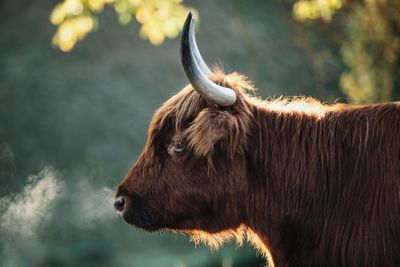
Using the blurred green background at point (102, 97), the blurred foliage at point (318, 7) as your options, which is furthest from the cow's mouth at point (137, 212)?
the blurred green background at point (102, 97)

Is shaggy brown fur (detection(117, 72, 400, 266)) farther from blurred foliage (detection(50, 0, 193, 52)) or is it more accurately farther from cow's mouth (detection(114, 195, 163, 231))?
blurred foliage (detection(50, 0, 193, 52))

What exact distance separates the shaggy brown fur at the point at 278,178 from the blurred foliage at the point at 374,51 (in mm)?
3626

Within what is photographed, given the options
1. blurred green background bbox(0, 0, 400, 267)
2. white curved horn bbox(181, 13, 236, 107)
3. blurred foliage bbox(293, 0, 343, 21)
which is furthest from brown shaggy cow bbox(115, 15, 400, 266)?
blurred green background bbox(0, 0, 400, 267)

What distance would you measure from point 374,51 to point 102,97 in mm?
3557

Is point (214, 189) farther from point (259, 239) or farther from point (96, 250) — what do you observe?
point (96, 250)

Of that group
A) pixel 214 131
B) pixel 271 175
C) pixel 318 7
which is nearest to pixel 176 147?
pixel 214 131

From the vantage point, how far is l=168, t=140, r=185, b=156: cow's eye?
4.68 metres

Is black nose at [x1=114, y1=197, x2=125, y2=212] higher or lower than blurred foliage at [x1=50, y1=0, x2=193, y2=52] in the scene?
lower

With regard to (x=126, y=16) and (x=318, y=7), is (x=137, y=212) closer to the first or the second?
(x=126, y=16)

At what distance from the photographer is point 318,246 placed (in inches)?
171

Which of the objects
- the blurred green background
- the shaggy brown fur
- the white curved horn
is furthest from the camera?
Answer: the blurred green background

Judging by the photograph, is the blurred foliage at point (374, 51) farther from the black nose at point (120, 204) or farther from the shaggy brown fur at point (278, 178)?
the black nose at point (120, 204)

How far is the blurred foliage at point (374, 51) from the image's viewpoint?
8289 mm

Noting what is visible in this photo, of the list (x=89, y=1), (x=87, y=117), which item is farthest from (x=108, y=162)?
(x=89, y=1)
